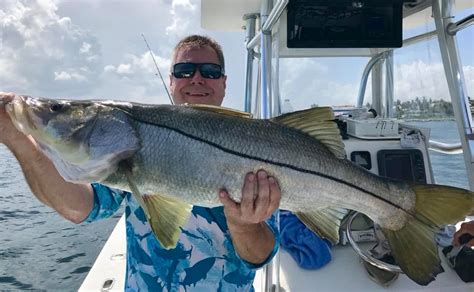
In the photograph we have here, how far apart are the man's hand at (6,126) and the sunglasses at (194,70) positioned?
0.85m

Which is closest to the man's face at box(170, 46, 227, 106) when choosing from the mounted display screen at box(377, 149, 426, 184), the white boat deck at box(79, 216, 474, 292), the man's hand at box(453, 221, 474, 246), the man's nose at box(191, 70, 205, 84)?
the man's nose at box(191, 70, 205, 84)

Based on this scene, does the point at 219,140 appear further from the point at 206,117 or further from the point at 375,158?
the point at 375,158

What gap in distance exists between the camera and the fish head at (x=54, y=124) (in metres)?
1.51

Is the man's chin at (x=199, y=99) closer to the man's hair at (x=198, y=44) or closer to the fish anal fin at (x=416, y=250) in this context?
the man's hair at (x=198, y=44)

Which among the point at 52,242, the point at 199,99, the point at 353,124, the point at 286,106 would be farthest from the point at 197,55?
the point at 52,242

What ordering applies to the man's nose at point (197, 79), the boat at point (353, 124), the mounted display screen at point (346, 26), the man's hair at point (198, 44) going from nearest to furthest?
the man's nose at point (197, 79), the man's hair at point (198, 44), the boat at point (353, 124), the mounted display screen at point (346, 26)

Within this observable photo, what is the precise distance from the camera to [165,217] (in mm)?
1556

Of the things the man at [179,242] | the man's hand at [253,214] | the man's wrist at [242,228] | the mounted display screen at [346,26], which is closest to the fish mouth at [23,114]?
the man at [179,242]

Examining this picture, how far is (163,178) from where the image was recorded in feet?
4.97

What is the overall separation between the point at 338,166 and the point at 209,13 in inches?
131

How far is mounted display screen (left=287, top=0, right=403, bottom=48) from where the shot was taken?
3650 millimetres

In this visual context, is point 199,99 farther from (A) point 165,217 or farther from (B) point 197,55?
(A) point 165,217

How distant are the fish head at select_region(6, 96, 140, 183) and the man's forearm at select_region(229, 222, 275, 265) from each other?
0.56 m

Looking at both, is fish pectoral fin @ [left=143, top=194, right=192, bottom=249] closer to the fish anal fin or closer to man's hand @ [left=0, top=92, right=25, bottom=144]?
man's hand @ [left=0, top=92, right=25, bottom=144]
